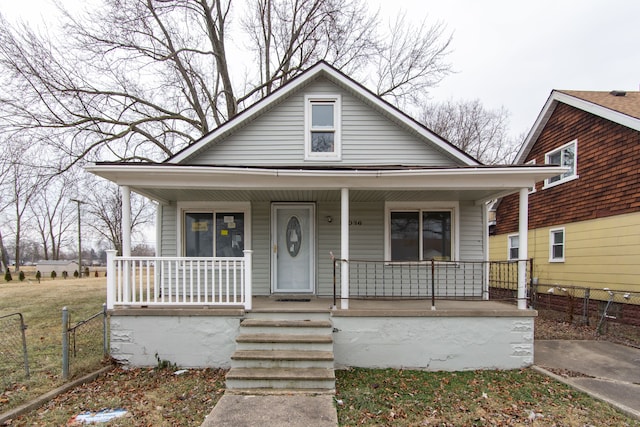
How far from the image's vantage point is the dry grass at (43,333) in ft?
14.3

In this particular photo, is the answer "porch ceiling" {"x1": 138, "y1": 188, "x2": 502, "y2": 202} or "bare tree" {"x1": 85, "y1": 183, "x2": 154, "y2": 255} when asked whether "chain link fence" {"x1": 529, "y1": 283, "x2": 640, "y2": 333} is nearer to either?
"porch ceiling" {"x1": 138, "y1": 188, "x2": 502, "y2": 202}

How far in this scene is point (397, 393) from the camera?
4504 millimetres

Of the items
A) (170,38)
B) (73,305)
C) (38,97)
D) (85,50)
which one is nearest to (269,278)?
(73,305)

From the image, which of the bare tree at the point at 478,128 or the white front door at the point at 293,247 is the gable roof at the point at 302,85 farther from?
the bare tree at the point at 478,128

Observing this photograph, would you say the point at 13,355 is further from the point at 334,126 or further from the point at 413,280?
the point at 413,280

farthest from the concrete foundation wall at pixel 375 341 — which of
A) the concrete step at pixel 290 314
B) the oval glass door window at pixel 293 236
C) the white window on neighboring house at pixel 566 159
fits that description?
the white window on neighboring house at pixel 566 159

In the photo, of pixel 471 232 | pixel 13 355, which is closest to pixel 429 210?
pixel 471 232

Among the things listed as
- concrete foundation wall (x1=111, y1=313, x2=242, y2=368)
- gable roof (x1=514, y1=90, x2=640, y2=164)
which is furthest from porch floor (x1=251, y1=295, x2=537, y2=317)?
gable roof (x1=514, y1=90, x2=640, y2=164)

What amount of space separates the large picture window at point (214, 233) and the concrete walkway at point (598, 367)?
6.24 m

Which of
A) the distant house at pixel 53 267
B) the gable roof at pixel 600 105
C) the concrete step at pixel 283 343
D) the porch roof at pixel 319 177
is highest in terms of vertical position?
the gable roof at pixel 600 105

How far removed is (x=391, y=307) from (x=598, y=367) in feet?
11.1

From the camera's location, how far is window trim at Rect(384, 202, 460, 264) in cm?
743

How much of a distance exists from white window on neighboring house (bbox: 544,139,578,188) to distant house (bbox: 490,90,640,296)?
0.03 meters

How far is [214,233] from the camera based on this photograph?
7520 mm
